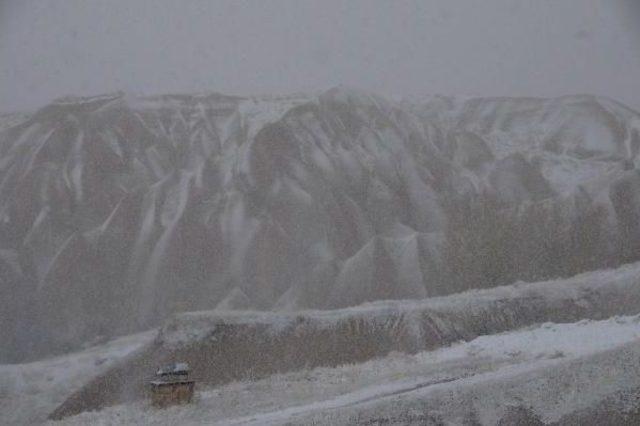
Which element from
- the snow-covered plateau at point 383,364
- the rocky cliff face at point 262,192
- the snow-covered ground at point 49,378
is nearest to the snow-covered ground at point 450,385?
the snow-covered plateau at point 383,364

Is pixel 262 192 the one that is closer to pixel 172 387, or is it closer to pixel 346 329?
pixel 346 329

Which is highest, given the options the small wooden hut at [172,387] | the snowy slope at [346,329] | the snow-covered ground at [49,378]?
the small wooden hut at [172,387]

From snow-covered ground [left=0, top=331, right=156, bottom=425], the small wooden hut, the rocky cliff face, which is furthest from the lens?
the rocky cliff face

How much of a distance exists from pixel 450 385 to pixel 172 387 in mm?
4103

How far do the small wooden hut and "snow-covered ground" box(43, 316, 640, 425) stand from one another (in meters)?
0.21

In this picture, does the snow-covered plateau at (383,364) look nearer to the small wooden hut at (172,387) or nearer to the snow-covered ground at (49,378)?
the snow-covered ground at (49,378)

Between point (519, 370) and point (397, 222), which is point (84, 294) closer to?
point (397, 222)

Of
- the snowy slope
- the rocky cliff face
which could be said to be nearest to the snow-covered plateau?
the snowy slope

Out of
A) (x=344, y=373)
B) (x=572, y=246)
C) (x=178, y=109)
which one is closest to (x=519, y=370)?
(x=344, y=373)

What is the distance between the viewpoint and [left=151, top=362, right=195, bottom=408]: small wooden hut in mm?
10883

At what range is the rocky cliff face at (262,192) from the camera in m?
14.5

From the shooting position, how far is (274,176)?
15648mm

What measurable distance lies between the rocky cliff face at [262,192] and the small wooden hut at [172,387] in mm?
3225

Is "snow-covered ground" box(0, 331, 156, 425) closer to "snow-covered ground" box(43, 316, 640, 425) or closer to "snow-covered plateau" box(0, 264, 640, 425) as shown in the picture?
"snow-covered plateau" box(0, 264, 640, 425)
